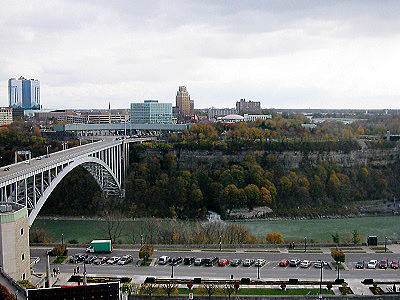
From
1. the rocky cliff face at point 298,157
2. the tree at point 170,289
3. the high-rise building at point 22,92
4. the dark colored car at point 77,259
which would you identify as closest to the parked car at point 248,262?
the tree at point 170,289

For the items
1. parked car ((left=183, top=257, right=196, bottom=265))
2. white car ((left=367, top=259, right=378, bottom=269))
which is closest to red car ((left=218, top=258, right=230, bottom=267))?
parked car ((left=183, top=257, right=196, bottom=265))

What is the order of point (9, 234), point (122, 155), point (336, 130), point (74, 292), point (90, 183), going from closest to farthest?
point (74, 292)
point (9, 234)
point (90, 183)
point (122, 155)
point (336, 130)

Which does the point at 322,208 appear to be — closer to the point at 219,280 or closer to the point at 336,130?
the point at 336,130

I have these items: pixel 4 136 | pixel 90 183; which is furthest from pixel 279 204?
pixel 4 136

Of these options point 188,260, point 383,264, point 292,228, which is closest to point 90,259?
point 188,260

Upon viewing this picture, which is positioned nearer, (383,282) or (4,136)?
(383,282)

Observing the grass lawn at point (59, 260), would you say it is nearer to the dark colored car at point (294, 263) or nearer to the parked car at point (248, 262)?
the parked car at point (248, 262)

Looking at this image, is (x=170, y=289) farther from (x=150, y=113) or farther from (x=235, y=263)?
(x=150, y=113)
